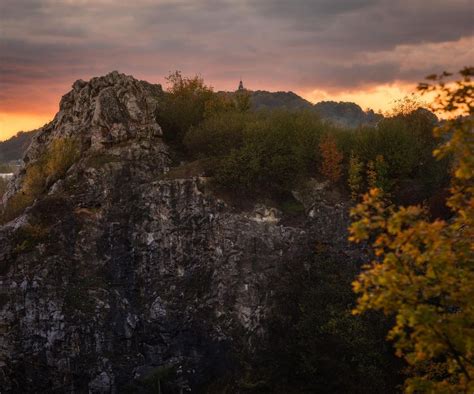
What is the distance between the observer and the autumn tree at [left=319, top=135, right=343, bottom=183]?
28156 mm

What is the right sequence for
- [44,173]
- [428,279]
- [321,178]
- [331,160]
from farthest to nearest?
1. [44,173]
2. [321,178]
3. [331,160]
4. [428,279]

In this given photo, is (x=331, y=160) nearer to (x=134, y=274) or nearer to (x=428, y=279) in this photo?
(x=134, y=274)

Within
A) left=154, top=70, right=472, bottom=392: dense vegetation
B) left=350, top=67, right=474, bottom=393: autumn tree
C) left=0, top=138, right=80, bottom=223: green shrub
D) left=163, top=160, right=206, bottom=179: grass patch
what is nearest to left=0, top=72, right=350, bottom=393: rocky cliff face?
left=163, top=160, right=206, bottom=179: grass patch

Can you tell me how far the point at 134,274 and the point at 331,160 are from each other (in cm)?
1294

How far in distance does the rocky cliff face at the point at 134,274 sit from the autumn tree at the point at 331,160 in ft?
3.27

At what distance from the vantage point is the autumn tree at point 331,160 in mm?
28156

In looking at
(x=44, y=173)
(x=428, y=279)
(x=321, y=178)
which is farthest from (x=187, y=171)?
(x=428, y=279)

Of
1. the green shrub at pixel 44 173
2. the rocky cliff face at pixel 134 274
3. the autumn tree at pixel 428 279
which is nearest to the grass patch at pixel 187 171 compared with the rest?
the rocky cliff face at pixel 134 274

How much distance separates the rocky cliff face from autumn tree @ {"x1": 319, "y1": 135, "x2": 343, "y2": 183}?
100 centimetres

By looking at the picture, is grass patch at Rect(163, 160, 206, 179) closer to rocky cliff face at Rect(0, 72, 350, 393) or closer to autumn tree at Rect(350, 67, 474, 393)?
rocky cliff face at Rect(0, 72, 350, 393)

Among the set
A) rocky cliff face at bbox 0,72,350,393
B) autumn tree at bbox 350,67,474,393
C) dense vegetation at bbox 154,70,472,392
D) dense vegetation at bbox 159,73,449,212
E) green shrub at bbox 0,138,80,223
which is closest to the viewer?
autumn tree at bbox 350,67,474,393

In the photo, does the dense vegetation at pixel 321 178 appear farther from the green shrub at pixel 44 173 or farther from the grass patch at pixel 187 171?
the green shrub at pixel 44 173

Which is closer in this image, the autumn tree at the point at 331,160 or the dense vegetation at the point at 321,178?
the dense vegetation at the point at 321,178

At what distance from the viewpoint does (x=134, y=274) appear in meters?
26.1
